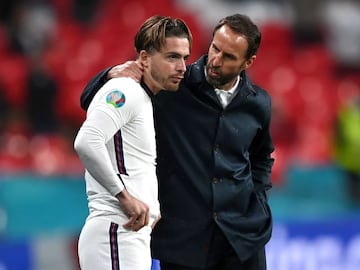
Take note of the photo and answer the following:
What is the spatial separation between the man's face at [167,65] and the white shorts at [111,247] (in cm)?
53

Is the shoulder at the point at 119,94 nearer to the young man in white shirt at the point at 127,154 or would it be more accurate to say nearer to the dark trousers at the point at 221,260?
the young man in white shirt at the point at 127,154

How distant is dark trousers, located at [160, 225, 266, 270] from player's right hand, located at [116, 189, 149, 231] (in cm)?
60

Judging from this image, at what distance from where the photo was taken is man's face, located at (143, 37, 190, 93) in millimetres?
3564

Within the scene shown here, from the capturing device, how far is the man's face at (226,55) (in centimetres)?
388

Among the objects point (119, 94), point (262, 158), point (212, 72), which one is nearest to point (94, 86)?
point (119, 94)

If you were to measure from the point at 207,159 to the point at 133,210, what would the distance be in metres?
0.65

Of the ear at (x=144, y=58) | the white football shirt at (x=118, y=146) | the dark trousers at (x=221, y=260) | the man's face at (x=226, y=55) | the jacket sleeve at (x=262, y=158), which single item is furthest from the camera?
the jacket sleeve at (x=262, y=158)

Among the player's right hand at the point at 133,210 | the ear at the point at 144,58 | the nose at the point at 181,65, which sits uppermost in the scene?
the ear at the point at 144,58

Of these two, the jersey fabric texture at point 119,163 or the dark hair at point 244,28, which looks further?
the dark hair at point 244,28

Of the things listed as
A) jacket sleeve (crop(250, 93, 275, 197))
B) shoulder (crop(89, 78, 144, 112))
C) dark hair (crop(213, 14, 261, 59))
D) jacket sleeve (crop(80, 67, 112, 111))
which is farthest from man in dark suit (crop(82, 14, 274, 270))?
shoulder (crop(89, 78, 144, 112))

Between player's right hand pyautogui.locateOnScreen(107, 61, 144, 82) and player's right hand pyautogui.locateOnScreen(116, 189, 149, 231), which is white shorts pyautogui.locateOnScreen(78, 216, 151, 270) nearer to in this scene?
player's right hand pyautogui.locateOnScreen(116, 189, 149, 231)

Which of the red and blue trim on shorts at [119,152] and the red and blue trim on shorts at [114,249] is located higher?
the red and blue trim on shorts at [119,152]

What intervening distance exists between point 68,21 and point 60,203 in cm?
445

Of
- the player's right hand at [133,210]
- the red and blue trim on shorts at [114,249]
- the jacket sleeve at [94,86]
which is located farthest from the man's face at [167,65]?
the red and blue trim on shorts at [114,249]
